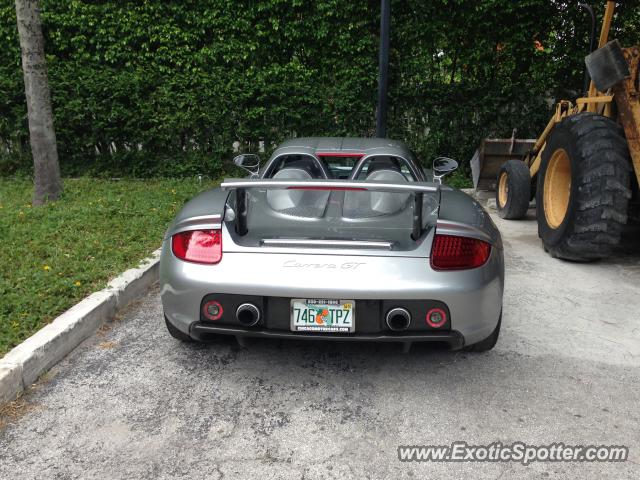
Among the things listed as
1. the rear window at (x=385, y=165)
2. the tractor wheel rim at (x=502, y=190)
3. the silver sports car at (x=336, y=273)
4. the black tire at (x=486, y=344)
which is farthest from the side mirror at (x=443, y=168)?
the tractor wheel rim at (x=502, y=190)

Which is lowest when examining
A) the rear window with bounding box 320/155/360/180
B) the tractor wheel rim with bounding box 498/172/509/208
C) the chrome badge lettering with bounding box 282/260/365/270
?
the tractor wheel rim with bounding box 498/172/509/208

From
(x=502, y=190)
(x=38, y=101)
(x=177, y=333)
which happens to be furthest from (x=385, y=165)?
(x=38, y=101)

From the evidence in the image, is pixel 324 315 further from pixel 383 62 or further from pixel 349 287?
pixel 383 62

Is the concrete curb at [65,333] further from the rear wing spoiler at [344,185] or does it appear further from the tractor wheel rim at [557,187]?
the tractor wheel rim at [557,187]

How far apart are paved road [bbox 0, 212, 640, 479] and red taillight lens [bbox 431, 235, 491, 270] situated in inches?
27.2

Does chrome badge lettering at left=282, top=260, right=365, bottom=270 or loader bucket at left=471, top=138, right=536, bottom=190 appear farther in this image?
loader bucket at left=471, top=138, right=536, bottom=190

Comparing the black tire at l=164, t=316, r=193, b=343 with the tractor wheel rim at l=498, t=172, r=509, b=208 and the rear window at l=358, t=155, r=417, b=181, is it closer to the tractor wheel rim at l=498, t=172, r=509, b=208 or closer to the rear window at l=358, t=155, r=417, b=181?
the rear window at l=358, t=155, r=417, b=181

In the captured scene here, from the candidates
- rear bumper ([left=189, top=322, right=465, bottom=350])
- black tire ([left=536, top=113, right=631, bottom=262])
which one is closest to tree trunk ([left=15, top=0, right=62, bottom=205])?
rear bumper ([left=189, top=322, right=465, bottom=350])

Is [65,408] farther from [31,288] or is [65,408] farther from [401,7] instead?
[401,7]

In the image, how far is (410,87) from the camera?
9891 mm

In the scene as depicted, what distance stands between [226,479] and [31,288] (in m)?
2.47

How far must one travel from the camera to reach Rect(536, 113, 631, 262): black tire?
473 cm

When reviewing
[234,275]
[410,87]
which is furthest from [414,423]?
[410,87]

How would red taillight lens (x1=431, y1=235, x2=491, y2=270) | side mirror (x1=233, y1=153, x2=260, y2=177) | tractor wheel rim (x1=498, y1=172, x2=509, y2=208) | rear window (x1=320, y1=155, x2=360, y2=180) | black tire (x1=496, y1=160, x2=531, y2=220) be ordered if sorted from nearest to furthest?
red taillight lens (x1=431, y1=235, x2=491, y2=270) → rear window (x1=320, y1=155, x2=360, y2=180) → side mirror (x1=233, y1=153, x2=260, y2=177) → black tire (x1=496, y1=160, x2=531, y2=220) → tractor wheel rim (x1=498, y1=172, x2=509, y2=208)
